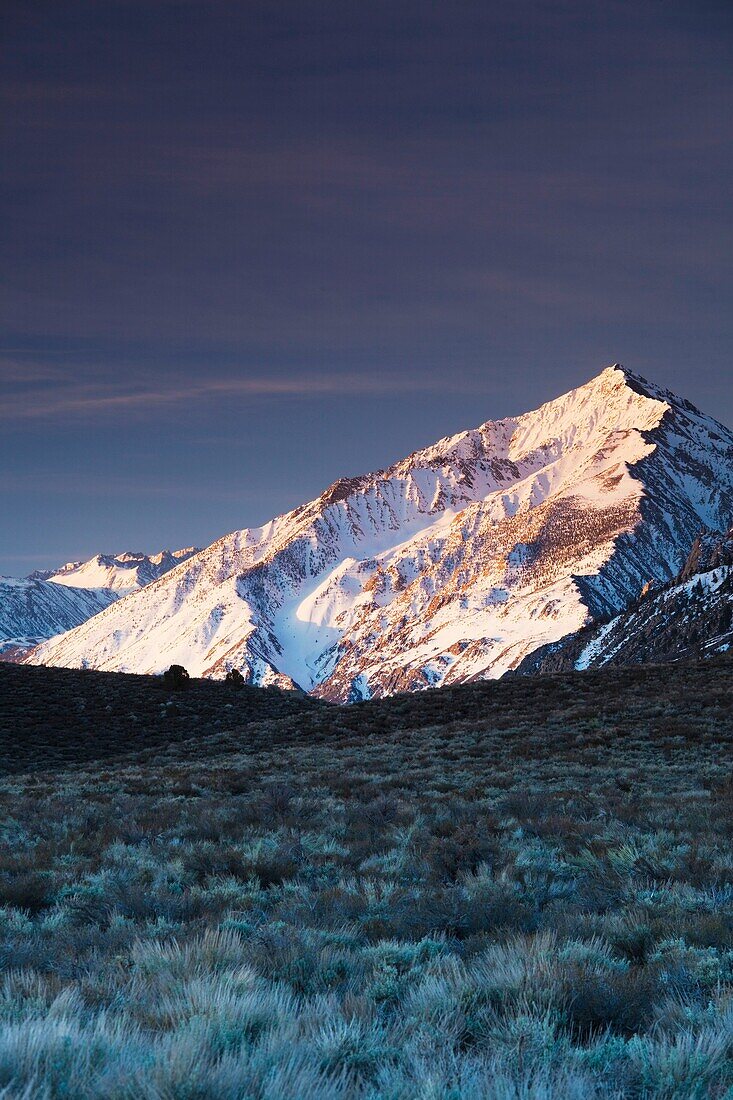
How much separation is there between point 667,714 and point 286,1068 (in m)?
25.7

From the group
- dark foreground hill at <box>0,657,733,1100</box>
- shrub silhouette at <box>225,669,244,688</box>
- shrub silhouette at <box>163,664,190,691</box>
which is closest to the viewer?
dark foreground hill at <box>0,657,733,1100</box>

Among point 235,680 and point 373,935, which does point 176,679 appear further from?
point 373,935

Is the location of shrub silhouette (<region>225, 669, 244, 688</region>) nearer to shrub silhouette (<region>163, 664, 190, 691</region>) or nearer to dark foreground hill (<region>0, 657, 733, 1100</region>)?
A: shrub silhouette (<region>163, 664, 190, 691</region>)

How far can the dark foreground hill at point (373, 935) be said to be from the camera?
10.3ft

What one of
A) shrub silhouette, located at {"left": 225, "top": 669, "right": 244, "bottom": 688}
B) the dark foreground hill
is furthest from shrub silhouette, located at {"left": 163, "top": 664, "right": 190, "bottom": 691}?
the dark foreground hill

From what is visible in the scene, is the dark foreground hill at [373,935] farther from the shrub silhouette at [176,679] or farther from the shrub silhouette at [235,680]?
the shrub silhouette at [235,680]

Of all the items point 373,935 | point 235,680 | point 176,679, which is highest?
point 176,679

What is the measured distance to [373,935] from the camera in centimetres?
600

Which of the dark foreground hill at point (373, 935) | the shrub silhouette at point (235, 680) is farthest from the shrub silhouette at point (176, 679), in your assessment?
the dark foreground hill at point (373, 935)

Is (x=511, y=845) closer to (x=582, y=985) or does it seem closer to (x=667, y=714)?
(x=582, y=985)

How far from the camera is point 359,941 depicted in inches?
229

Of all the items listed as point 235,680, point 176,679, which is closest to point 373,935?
point 176,679

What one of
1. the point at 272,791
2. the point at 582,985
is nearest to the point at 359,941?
the point at 582,985

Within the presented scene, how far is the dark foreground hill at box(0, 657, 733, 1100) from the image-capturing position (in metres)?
3.14
